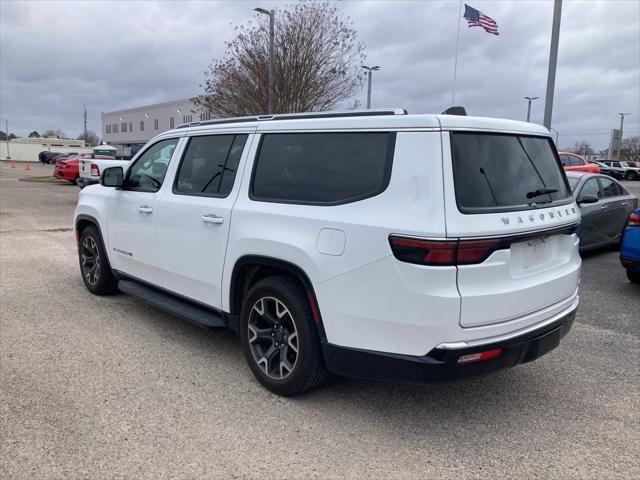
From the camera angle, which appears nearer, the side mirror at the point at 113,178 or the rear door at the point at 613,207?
the side mirror at the point at 113,178

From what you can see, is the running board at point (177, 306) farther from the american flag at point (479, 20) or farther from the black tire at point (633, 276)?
the american flag at point (479, 20)

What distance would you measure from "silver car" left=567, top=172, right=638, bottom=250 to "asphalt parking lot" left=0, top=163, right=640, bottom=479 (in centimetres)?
355

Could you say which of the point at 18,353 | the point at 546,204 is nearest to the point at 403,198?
the point at 546,204

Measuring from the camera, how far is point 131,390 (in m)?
3.59

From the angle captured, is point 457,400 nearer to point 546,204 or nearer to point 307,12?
→ point 546,204

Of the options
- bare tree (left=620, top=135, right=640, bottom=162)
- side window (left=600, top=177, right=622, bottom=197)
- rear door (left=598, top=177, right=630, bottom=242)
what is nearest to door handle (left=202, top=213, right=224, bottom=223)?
rear door (left=598, top=177, right=630, bottom=242)

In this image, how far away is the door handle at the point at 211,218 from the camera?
12.5 feet

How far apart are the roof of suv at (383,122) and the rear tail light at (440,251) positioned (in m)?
0.65

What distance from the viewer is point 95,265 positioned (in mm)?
5875

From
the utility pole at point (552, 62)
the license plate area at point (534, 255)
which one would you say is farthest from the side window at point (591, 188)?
the license plate area at point (534, 255)

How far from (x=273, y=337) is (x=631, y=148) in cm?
8810

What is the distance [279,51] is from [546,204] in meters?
17.7

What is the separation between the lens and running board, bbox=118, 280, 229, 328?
157 inches

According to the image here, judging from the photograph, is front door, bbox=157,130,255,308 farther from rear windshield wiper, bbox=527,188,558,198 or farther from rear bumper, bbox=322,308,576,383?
rear windshield wiper, bbox=527,188,558,198
